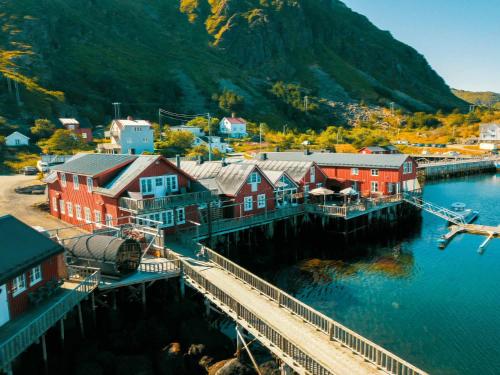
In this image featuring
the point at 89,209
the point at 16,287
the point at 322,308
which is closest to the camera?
the point at 16,287

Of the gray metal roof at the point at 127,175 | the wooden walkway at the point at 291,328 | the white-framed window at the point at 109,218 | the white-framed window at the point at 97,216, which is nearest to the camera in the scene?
the wooden walkway at the point at 291,328

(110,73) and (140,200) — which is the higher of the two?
(110,73)

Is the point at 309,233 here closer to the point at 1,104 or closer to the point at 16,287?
the point at 16,287

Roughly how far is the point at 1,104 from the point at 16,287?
10219 cm

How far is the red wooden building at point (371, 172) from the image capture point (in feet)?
192

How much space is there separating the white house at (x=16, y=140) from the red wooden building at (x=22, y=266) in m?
75.6

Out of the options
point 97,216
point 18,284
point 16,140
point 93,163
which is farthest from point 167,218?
point 16,140

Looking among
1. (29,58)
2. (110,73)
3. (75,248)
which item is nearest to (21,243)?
(75,248)

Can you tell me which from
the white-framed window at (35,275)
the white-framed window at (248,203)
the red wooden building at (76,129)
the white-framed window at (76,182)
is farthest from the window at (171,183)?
the red wooden building at (76,129)

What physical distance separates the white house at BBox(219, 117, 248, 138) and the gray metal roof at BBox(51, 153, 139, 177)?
308 feet

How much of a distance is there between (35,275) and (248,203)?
26.6m

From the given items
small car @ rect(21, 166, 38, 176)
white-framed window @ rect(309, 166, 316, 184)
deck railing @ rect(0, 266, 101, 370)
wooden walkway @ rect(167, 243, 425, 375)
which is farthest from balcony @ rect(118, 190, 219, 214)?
small car @ rect(21, 166, 38, 176)

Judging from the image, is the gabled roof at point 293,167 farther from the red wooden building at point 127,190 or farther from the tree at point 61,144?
the tree at point 61,144

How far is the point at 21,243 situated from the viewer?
918 inches
